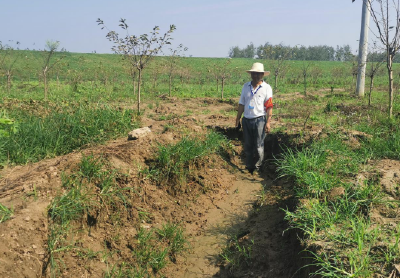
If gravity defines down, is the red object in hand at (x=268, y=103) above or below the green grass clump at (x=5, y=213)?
above

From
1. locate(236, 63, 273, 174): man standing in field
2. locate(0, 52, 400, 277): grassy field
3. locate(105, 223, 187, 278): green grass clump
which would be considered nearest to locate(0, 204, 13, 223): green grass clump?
locate(0, 52, 400, 277): grassy field

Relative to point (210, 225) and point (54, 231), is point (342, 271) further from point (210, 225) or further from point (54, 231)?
point (54, 231)

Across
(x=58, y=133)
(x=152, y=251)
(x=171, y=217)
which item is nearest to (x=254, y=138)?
A: (x=171, y=217)

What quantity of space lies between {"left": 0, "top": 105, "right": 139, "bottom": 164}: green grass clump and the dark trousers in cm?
270

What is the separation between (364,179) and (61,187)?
13.2 ft

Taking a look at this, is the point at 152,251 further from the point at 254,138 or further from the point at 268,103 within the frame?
the point at 268,103

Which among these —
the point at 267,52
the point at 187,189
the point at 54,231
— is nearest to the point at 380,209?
the point at 187,189

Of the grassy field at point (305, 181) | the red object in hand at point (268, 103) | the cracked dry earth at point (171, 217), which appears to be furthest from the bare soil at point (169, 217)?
the red object in hand at point (268, 103)

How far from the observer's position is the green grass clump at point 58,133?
5.02 meters

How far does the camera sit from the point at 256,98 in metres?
5.54

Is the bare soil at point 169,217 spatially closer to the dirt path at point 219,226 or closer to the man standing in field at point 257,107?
the dirt path at point 219,226

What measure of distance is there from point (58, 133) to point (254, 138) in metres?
3.83

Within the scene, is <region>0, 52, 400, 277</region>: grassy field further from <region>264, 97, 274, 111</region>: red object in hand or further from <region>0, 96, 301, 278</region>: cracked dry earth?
<region>264, 97, 274, 111</region>: red object in hand

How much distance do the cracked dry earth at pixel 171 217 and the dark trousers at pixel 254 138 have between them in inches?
12.6
